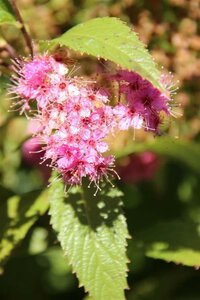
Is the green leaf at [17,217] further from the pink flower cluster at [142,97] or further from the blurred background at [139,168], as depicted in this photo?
the pink flower cluster at [142,97]

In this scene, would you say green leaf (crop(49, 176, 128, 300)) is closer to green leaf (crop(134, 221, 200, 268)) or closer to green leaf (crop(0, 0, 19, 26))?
green leaf (crop(134, 221, 200, 268))

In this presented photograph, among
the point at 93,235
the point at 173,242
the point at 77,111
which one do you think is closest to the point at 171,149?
the point at 173,242

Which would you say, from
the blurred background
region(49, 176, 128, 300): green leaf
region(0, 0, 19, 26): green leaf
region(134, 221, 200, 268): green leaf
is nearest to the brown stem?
region(0, 0, 19, 26): green leaf

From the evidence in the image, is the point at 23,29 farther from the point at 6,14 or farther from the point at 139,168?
the point at 139,168

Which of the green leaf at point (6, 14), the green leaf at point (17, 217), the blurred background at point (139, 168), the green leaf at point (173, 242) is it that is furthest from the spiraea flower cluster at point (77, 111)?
the blurred background at point (139, 168)

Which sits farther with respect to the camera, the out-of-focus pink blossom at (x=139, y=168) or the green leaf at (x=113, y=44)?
the out-of-focus pink blossom at (x=139, y=168)
